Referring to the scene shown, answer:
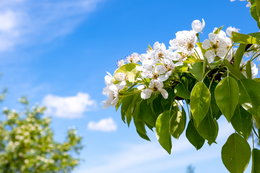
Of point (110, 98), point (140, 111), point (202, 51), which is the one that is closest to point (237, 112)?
point (202, 51)

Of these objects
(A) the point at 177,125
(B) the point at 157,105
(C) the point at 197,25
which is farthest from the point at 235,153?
(C) the point at 197,25

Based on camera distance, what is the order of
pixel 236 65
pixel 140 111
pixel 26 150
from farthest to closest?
pixel 26 150, pixel 140 111, pixel 236 65

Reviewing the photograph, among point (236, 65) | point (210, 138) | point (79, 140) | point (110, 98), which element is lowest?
point (210, 138)

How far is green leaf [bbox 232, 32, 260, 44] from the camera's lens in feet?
3.58

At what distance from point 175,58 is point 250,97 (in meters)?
0.26

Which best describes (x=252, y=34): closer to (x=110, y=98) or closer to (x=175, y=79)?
(x=175, y=79)

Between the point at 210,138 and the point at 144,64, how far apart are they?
318 millimetres

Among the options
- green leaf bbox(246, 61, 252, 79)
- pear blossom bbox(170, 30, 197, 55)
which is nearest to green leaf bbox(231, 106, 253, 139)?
green leaf bbox(246, 61, 252, 79)

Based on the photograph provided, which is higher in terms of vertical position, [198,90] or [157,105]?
[157,105]

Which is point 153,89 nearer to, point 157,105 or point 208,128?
point 157,105

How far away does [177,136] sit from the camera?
4.03 feet

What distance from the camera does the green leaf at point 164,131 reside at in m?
1.16

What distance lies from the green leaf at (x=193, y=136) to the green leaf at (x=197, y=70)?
20 centimetres

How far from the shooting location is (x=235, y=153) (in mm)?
1127
